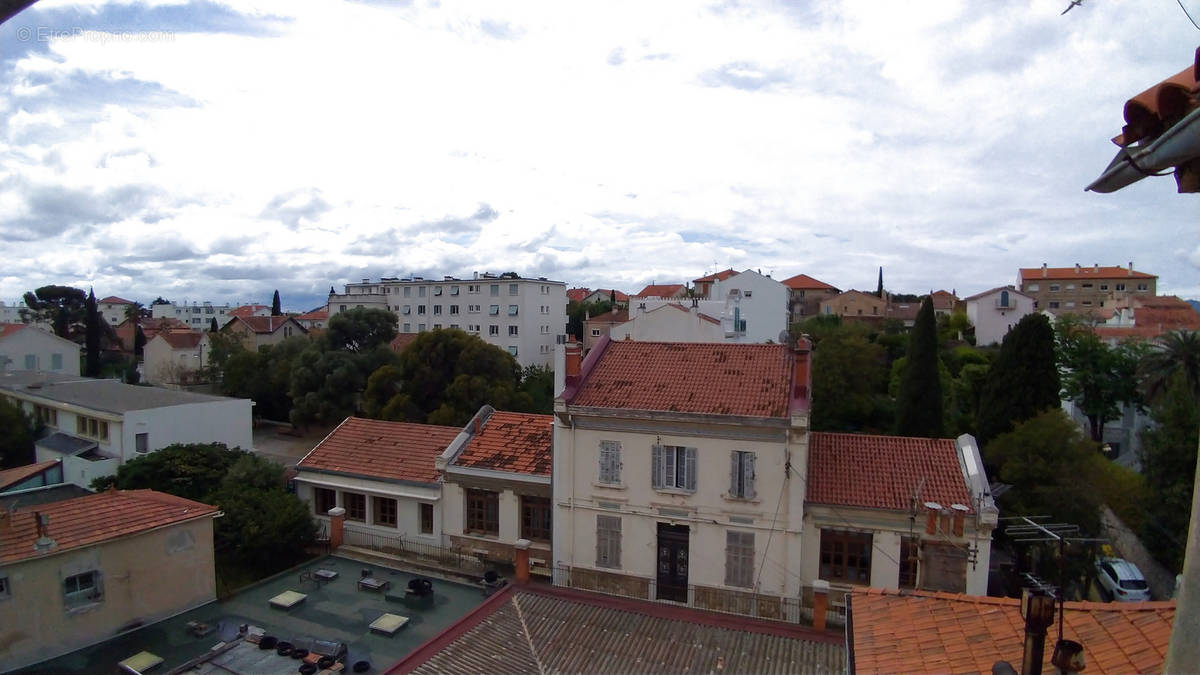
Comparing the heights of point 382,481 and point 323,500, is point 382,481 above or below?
above

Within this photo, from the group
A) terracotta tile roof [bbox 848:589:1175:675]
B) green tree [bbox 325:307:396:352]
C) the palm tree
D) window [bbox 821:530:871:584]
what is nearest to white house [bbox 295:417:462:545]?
window [bbox 821:530:871:584]

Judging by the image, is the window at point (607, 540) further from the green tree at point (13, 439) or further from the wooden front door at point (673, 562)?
the green tree at point (13, 439)

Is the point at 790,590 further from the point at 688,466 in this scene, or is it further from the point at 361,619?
the point at 361,619

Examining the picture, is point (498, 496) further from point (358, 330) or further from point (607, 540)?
point (358, 330)

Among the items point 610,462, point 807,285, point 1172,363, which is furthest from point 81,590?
point 807,285

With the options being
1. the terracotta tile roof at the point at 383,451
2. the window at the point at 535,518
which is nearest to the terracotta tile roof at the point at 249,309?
the terracotta tile roof at the point at 383,451

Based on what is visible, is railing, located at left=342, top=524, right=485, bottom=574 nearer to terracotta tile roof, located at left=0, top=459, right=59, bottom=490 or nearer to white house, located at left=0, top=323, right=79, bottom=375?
terracotta tile roof, located at left=0, top=459, right=59, bottom=490

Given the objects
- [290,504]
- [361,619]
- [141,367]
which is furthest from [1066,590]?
[141,367]
